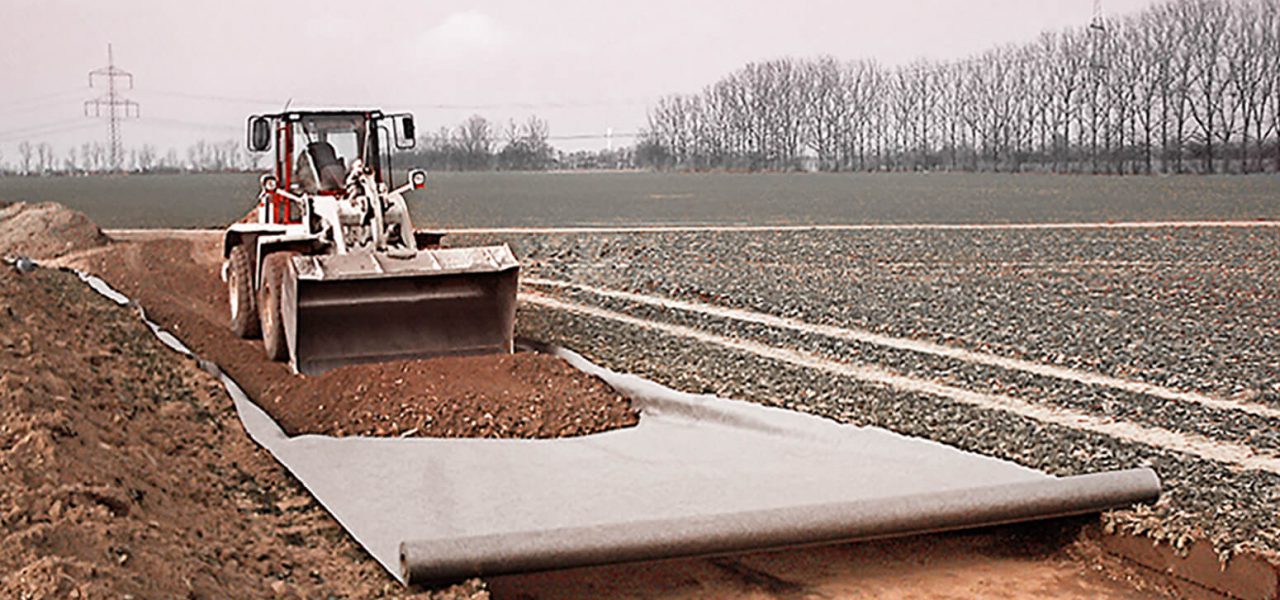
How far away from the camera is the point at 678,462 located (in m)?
6.42

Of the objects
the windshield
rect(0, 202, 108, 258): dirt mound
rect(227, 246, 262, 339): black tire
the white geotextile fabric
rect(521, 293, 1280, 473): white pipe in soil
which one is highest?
the windshield

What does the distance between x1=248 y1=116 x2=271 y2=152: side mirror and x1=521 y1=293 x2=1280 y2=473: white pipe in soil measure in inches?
135

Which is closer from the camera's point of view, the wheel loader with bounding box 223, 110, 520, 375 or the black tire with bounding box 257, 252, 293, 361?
the wheel loader with bounding box 223, 110, 520, 375

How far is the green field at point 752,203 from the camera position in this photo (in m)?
24.0

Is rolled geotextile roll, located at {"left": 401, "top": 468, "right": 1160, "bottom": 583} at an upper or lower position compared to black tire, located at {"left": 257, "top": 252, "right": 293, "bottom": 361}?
lower

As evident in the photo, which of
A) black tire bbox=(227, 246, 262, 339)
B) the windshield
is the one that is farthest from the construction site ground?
the windshield

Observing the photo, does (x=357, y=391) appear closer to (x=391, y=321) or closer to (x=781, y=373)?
(x=391, y=321)

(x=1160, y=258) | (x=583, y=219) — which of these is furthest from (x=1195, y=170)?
(x=1160, y=258)

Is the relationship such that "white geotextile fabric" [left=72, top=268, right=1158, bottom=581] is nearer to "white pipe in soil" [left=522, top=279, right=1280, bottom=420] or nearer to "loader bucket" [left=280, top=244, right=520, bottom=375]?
"loader bucket" [left=280, top=244, right=520, bottom=375]

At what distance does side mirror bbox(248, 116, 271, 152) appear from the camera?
10258 mm

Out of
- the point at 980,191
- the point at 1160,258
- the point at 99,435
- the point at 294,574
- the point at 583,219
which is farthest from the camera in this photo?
the point at 980,191

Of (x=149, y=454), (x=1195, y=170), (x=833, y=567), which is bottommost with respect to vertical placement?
(x=833, y=567)

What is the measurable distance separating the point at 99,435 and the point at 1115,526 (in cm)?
442

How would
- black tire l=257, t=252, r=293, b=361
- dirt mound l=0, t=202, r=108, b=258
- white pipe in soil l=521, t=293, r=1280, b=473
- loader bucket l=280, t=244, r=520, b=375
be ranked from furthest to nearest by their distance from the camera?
dirt mound l=0, t=202, r=108, b=258
black tire l=257, t=252, r=293, b=361
loader bucket l=280, t=244, r=520, b=375
white pipe in soil l=521, t=293, r=1280, b=473
